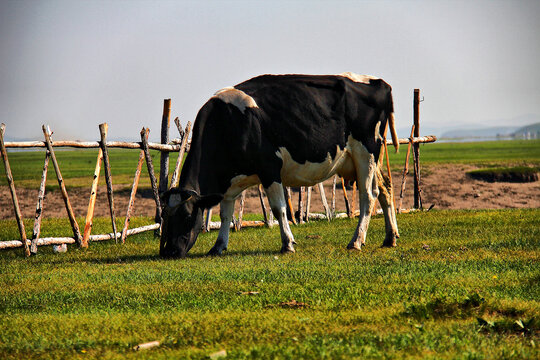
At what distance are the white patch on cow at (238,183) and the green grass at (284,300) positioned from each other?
964mm

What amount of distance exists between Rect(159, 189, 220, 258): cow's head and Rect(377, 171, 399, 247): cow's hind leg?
3049 millimetres

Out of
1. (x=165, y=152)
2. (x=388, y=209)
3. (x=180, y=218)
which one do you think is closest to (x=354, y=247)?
(x=388, y=209)

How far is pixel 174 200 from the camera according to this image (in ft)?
37.2

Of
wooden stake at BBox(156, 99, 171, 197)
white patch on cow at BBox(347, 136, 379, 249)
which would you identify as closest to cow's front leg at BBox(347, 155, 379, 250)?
white patch on cow at BBox(347, 136, 379, 249)

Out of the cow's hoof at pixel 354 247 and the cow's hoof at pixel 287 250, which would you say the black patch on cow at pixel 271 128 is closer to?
the cow's hoof at pixel 287 250

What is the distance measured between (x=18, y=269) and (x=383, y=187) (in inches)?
247

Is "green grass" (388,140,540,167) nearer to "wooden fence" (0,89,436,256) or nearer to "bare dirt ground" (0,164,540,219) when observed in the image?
"bare dirt ground" (0,164,540,219)

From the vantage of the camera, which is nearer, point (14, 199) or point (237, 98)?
point (237, 98)

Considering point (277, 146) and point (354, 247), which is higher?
point (277, 146)

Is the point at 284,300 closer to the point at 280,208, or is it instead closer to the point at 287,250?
the point at 287,250

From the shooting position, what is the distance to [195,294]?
8156 mm

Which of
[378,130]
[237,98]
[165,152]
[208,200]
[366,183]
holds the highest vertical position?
[237,98]

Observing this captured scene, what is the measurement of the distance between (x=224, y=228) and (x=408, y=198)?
55.0 feet

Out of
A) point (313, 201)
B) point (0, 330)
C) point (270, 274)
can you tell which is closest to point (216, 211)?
point (313, 201)
